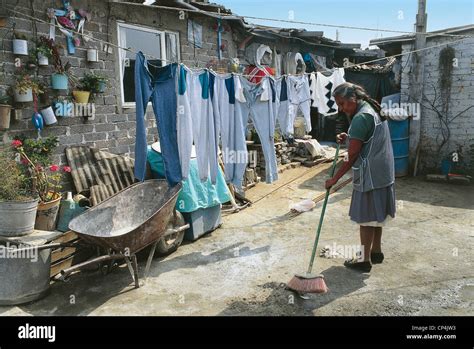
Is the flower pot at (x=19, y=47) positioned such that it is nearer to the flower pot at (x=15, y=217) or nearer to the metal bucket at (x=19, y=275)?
the flower pot at (x=15, y=217)

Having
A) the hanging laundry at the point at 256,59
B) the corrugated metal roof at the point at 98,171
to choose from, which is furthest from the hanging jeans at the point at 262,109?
the hanging laundry at the point at 256,59

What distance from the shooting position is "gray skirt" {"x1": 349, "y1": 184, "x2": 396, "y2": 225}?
482cm

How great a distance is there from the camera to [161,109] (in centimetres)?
512

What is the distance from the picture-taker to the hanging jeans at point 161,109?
16.2ft

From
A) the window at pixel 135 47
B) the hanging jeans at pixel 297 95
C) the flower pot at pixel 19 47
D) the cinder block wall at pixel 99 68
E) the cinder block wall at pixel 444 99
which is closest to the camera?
the flower pot at pixel 19 47

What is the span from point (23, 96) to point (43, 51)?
2.30 ft

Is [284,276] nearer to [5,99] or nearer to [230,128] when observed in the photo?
[230,128]

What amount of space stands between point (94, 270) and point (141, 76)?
2501 mm

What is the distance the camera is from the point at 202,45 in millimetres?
8766

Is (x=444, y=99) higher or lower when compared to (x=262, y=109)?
higher

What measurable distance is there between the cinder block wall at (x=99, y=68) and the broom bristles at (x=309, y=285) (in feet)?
13.0

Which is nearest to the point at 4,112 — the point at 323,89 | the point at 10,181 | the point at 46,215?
the point at 10,181

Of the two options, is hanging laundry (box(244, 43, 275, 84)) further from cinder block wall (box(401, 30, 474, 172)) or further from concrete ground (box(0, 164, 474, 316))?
concrete ground (box(0, 164, 474, 316))
